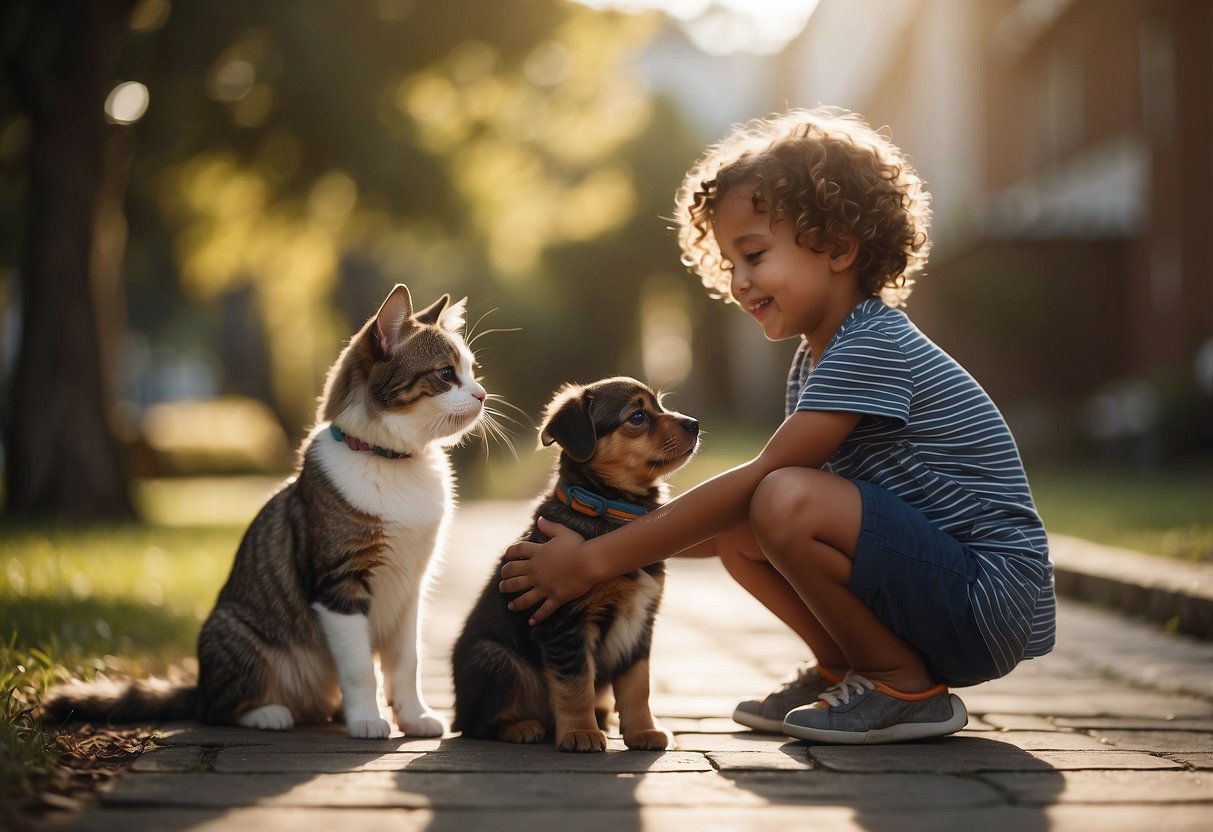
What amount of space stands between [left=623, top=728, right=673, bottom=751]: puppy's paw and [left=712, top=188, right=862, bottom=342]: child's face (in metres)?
1.18

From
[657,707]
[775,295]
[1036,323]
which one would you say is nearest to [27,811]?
[657,707]

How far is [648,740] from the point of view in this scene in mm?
3344

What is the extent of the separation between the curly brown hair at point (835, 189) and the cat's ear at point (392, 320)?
0.97 m

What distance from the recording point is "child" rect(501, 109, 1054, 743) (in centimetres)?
335

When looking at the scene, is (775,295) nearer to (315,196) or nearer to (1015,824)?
(1015,824)

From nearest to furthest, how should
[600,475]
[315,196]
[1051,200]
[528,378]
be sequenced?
[600,475], [315,196], [1051,200], [528,378]

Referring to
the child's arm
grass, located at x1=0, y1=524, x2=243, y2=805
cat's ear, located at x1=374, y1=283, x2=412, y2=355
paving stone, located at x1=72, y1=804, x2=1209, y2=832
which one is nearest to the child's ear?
the child's arm

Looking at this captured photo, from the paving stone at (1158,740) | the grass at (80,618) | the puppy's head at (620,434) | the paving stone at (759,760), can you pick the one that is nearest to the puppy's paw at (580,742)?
the paving stone at (759,760)

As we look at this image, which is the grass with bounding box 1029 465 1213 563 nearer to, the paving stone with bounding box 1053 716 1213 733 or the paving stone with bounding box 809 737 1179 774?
the paving stone with bounding box 1053 716 1213 733

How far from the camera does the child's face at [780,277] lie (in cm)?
375

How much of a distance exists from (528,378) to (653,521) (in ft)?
97.7

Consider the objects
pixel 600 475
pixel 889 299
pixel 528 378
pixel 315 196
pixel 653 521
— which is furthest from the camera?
pixel 528 378

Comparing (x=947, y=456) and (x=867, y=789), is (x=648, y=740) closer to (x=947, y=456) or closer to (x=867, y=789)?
(x=867, y=789)

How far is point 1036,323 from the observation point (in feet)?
55.3
